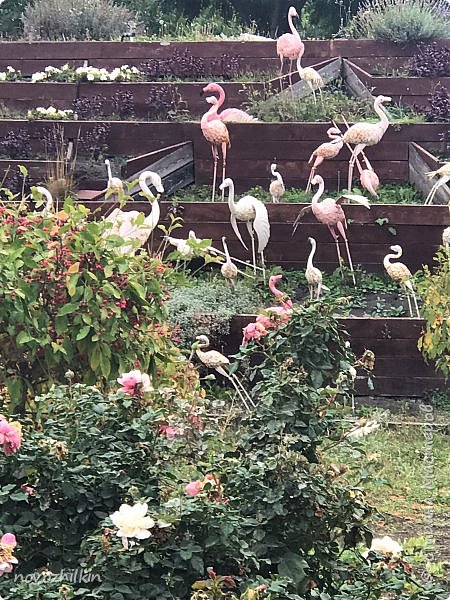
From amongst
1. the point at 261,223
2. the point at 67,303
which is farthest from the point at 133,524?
the point at 261,223

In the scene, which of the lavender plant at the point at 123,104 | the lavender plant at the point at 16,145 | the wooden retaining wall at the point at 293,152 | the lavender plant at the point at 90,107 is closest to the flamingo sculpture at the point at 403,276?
the wooden retaining wall at the point at 293,152

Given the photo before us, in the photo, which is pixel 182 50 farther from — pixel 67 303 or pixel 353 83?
pixel 67 303

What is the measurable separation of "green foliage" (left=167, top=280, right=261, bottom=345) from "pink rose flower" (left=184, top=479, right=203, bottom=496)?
311 cm

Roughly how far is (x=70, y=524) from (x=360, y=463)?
198 cm

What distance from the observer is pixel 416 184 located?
8219mm

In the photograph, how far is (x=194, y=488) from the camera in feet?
7.43

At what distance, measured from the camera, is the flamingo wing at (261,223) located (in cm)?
658

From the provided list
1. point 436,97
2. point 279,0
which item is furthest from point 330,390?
point 279,0

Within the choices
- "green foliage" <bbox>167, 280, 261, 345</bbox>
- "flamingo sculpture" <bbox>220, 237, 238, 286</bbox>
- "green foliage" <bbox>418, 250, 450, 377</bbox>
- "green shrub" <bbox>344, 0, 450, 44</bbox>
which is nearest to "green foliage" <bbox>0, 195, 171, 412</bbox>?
"green foliage" <bbox>167, 280, 261, 345</bbox>

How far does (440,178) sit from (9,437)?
5633 mm

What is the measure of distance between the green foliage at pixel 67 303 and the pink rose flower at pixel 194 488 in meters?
1.40

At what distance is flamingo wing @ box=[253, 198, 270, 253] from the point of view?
6578 millimetres

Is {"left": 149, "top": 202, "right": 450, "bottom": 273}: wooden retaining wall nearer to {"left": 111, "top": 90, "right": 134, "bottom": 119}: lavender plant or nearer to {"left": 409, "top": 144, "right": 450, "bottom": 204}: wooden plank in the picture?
{"left": 409, "top": 144, "right": 450, "bottom": 204}: wooden plank

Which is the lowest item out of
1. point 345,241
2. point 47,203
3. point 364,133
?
point 345,241
